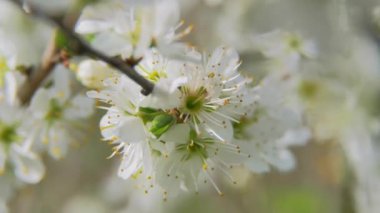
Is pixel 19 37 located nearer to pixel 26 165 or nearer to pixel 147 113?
pixel 26 165

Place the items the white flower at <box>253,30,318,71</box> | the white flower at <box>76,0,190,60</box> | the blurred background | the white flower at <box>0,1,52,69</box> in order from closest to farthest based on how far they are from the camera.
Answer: the white flower at <box>76,0,190,60</box> < the white flower at <box>0,1,52,69</box> < the blurred background < the white flower at <box>253,30,318,71</box>

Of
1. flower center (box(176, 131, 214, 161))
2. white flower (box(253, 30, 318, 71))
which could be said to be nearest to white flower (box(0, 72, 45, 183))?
flower center (box(176, 131, 214, 161))

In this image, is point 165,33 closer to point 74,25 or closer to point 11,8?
point 74,25

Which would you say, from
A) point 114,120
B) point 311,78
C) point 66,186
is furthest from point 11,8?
point 66,186

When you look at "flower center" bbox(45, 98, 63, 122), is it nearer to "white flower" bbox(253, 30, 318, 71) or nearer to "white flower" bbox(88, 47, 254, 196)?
"white flower" bbox(88, 47, 254, 196)

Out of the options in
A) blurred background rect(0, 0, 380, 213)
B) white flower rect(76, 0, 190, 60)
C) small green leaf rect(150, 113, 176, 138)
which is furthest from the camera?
blurred background rect(0, 0, 380, 213)

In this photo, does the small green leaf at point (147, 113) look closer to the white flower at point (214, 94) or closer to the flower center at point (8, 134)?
the white flower at point (214, 94)

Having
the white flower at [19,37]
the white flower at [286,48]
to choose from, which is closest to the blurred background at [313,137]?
the white flower at [286,48]
